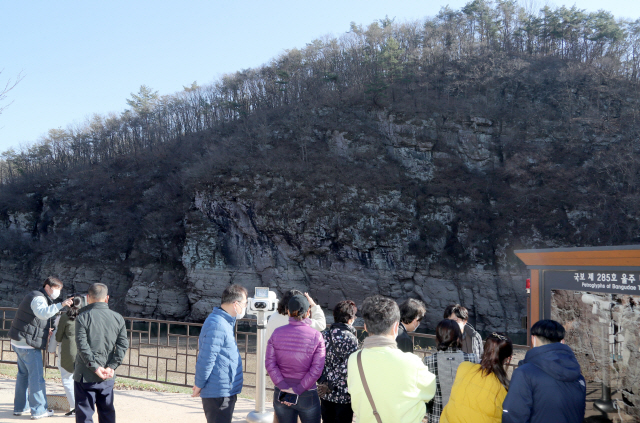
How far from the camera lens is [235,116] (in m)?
42.5

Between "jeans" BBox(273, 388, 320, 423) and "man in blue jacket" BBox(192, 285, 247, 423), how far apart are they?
42cm

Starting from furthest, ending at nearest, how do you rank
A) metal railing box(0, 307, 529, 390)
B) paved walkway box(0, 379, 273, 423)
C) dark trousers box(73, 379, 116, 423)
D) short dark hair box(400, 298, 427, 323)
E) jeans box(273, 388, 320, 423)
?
metal railing box(0, 307, 529, 390) < paved walkway box(0, 379, 273, 423) < dark trousers box(73, 379, 116, 423) < short dark hair box(400, 298, 427, 323) < jeans box(273, 388, 320, 423)

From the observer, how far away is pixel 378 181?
91.4 feet

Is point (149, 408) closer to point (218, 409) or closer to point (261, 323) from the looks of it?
point (261, 323)

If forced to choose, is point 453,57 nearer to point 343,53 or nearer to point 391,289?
point 343,53

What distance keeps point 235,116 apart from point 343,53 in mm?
12135

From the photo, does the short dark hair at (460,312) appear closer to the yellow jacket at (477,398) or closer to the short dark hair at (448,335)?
the short dark hair at (448,335)

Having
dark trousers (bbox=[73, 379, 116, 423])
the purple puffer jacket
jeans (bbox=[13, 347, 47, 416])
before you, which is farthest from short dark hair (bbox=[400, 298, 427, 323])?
jeans (bbox=[13, 347, 47, 416])

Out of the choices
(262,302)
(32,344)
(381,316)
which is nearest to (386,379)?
(381,316)

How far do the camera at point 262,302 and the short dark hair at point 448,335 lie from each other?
2.18 m

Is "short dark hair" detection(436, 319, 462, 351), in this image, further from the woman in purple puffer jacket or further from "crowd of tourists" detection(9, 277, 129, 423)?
"crowd of tourists" detection(9, 277, 129, 423)

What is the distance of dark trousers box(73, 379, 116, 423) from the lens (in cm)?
Result: 405

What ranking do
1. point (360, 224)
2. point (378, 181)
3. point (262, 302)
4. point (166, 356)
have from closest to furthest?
point (262, 302)
point (166, 356)
point (360, 224)
point (378, 181)

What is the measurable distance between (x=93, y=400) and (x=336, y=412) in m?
2.35
